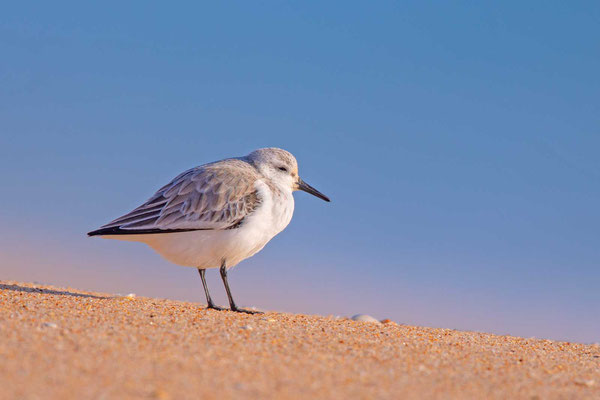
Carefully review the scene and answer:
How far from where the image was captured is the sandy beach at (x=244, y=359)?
3086 mm

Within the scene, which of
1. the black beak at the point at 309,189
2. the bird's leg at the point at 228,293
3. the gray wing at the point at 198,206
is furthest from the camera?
the black beak at the point at 309,189

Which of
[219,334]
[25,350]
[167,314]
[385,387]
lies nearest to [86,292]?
[167,314]

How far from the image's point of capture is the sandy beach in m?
3.09

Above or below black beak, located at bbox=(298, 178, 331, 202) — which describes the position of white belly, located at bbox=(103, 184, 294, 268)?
below

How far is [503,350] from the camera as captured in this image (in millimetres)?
5508

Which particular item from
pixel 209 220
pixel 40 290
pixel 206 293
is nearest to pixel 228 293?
pixel 206 293

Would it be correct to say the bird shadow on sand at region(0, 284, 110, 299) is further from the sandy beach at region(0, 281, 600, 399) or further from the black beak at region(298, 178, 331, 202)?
the black beak at region(298, 178, 331, 202)

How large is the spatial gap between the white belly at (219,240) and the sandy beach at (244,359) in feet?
1.94

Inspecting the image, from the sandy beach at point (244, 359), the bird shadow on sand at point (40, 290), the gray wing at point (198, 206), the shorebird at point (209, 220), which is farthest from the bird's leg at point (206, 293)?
the bird shadow on sand at point (40, 290)

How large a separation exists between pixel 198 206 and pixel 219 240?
447 millimetres

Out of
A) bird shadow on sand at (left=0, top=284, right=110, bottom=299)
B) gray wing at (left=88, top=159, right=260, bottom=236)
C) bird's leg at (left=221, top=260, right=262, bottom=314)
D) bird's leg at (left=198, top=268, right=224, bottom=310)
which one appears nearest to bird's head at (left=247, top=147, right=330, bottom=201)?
A: gray wing at (left=88, top=159, right=260, bottom=236)

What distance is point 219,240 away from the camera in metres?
6.12

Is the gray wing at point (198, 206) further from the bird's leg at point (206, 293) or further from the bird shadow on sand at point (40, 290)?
the bird shadow on sand at point (40, 290)

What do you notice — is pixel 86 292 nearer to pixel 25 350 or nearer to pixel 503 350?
pixel 25 350
